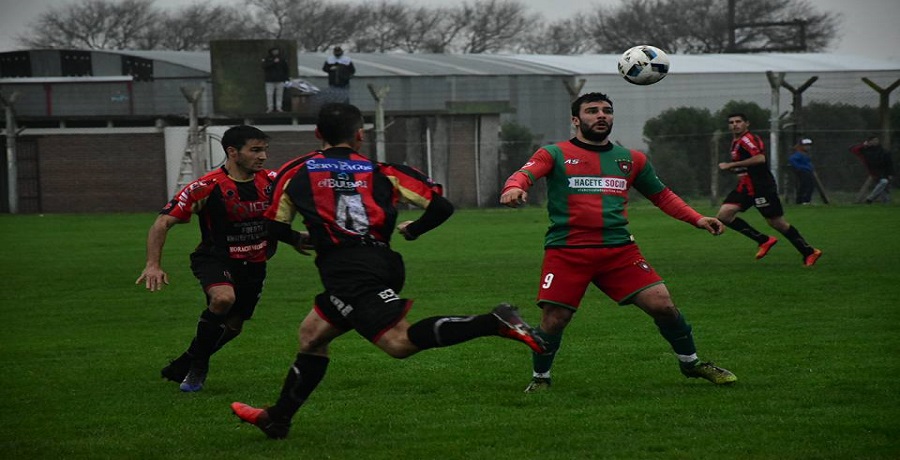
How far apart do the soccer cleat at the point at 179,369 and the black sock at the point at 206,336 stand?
87mm

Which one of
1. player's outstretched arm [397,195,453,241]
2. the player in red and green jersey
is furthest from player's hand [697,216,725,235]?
player's outstretched arm [397,195,453,241]

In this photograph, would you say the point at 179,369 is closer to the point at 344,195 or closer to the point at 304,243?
the point at 304,243

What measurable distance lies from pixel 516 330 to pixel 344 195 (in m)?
1.19

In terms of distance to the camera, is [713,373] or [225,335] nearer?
[713,373]

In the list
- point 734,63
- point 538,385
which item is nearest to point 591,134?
point 538,385

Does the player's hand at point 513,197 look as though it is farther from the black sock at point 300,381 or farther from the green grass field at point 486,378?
the black sock at point 300,381

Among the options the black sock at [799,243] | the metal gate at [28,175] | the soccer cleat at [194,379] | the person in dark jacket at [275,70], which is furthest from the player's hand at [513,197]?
the metal gate at [28,175]

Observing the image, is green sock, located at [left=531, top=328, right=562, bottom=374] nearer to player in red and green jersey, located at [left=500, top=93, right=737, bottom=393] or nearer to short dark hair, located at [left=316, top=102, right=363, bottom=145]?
player in red and green jersey, located at [left=500, top=93, right=737, bottom=393]

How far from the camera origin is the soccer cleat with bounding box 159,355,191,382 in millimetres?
8320

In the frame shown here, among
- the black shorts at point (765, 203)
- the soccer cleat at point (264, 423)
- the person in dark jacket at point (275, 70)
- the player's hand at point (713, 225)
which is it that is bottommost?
the soccer cleat at point (264, 423)

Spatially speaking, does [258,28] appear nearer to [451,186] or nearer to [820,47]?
[820,47]

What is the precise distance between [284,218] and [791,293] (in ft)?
26.0

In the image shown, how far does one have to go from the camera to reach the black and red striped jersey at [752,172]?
16.0 m

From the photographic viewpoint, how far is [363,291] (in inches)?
239
